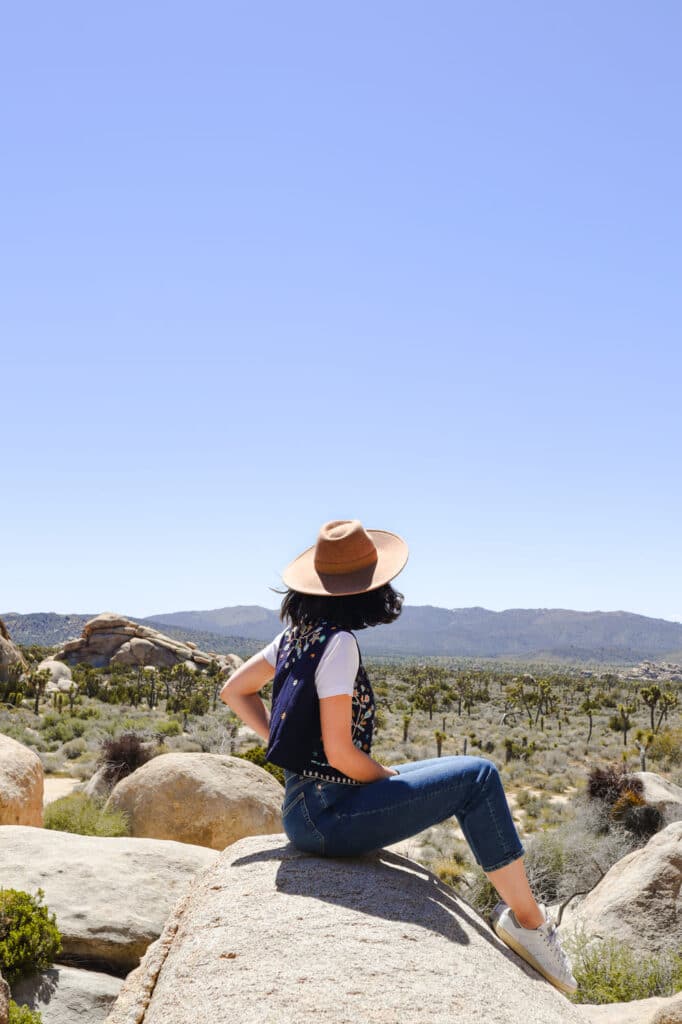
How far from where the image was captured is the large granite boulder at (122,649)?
2207 inches

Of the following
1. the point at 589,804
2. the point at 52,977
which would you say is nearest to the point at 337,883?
the point at 52,977

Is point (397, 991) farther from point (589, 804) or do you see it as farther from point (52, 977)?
point (589, 804)

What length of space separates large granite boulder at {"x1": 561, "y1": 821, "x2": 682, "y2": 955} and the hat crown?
239 inches

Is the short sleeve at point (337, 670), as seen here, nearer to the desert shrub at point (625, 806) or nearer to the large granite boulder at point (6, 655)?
the desert shrub at point (625, 806)

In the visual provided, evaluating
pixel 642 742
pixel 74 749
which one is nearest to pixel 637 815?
pixel 74 749

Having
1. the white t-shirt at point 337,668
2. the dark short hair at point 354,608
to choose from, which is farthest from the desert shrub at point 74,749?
the white t-shirt at point 337,668

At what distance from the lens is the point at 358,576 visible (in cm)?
407

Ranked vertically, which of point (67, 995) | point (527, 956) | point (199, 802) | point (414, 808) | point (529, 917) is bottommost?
point (67, 995)

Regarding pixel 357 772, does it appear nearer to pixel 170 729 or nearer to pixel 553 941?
pixel 553 941

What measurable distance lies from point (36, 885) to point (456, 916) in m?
3.81

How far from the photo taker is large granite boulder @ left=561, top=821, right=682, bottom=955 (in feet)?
27.4

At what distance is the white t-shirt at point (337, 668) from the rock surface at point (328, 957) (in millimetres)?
886

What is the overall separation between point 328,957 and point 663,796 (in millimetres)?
13428

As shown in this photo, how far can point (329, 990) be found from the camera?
2.97 m
